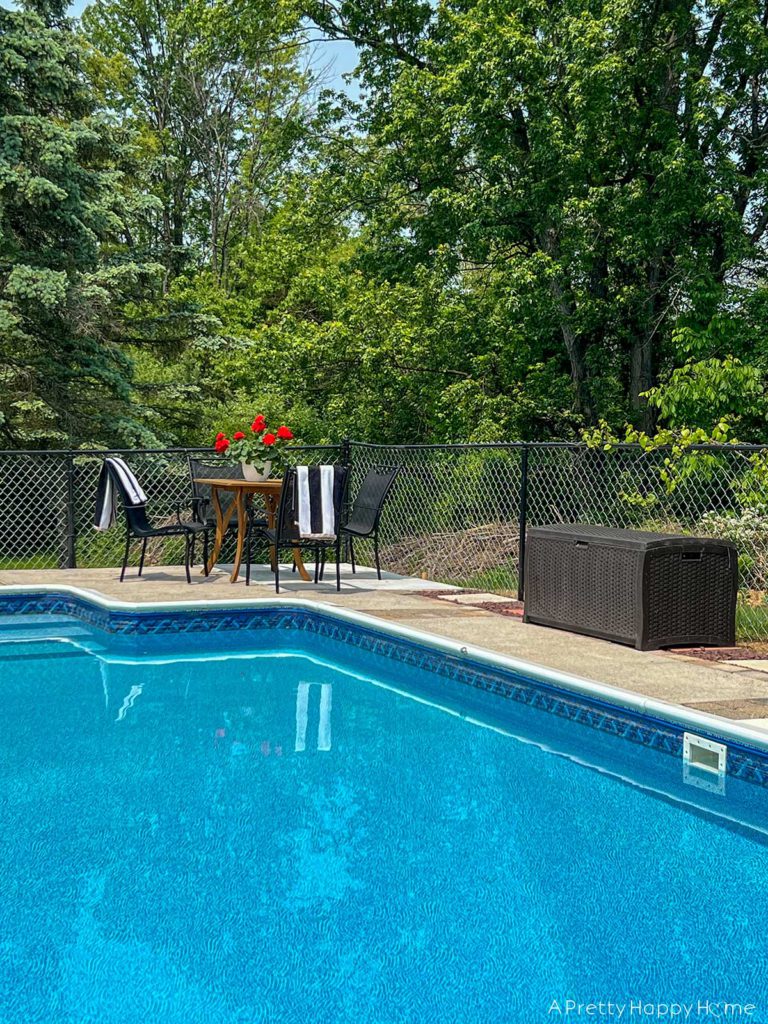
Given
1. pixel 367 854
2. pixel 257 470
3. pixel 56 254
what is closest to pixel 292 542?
pixel 257 470

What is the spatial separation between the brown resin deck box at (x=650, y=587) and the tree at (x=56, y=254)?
22.2ft

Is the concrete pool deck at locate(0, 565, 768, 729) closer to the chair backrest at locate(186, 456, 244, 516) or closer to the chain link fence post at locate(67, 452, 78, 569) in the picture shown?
the chain link fence post at locate(67, 452, 78, 569)

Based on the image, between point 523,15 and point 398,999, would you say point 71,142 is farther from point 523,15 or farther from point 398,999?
point 398,999

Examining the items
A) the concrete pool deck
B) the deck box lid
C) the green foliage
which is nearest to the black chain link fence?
the concrete pool deck

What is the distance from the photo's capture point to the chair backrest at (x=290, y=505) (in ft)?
22.4

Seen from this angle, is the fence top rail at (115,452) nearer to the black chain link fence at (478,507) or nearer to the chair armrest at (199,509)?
the black chain link fence at (478,507)

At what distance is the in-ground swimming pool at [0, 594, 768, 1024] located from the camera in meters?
2.21

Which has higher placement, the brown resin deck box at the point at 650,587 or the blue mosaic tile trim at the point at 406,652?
the brown resin deck box at the point at 650,587

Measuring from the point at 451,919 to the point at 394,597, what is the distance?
4453mm

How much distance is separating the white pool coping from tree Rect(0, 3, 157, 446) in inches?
168

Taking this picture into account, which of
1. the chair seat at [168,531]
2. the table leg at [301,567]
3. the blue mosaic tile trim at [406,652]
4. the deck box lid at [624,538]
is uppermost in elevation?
the deck box lid at [624,538]

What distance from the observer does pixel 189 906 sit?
8.63 ft

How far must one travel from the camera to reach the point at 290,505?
6.99m

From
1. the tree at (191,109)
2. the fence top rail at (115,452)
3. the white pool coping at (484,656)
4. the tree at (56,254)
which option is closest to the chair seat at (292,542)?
the white pool coping at (484,656)
